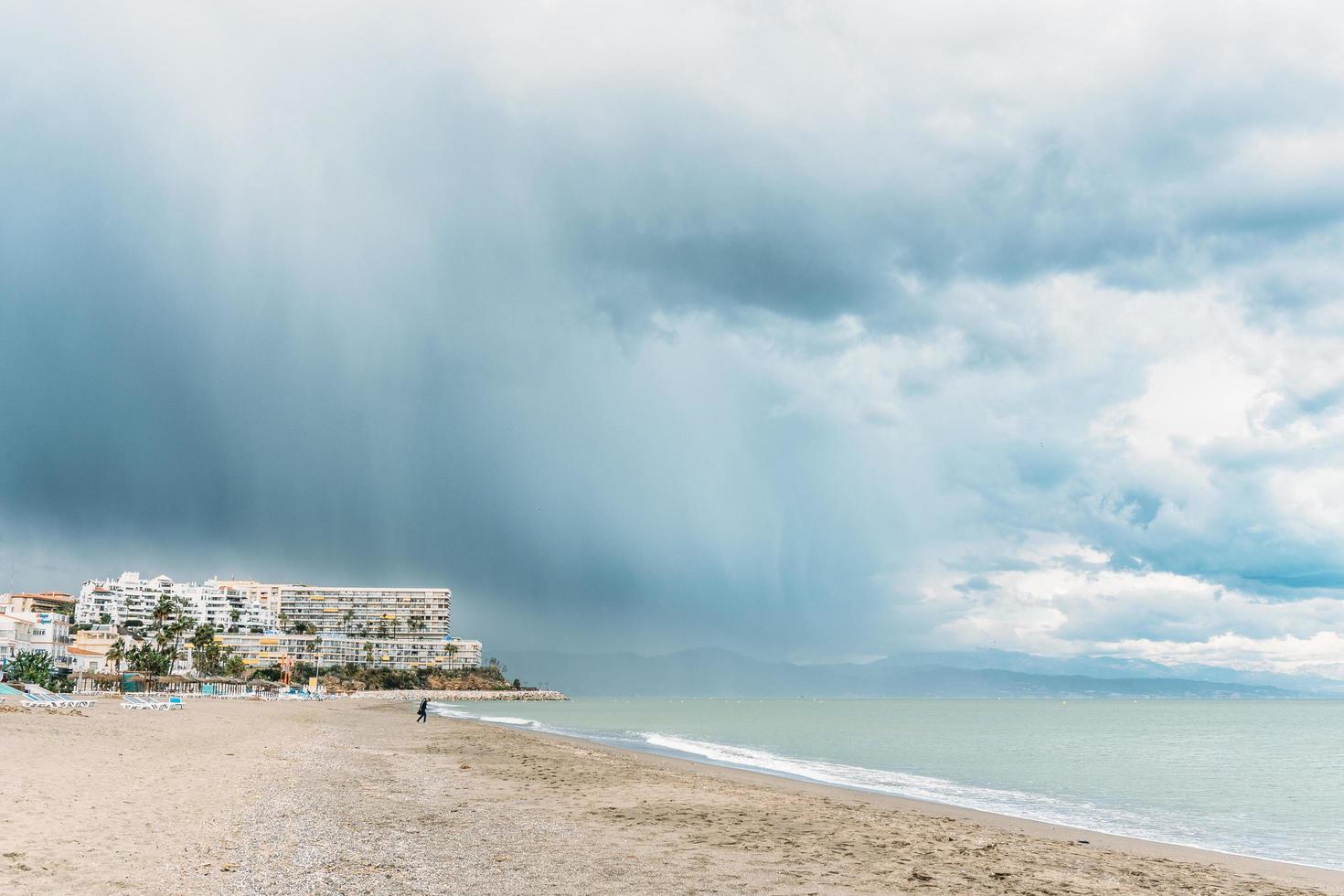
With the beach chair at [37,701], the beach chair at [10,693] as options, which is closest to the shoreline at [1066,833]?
the beach chair at [37,701]

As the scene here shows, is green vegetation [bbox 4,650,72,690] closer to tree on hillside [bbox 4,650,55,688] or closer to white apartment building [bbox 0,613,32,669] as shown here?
tree on hillside [bbox 4,650,55,688]

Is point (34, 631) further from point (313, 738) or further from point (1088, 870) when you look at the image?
point (1088, 870)

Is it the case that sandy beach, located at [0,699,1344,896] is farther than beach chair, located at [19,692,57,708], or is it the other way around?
beach chair, located at [19,692,57,708]

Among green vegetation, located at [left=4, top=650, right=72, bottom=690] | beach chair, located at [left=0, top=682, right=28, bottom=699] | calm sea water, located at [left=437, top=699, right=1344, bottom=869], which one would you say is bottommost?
green vegetation, located at [left=4, top=650, right=72, bottom=690]

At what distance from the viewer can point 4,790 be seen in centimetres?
1766

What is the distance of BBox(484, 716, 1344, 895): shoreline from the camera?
17953mm

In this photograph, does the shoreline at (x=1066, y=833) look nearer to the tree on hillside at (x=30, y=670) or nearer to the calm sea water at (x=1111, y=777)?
the calm sea water at (x=1111, y=777)

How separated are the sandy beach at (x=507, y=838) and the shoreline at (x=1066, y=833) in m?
0.14

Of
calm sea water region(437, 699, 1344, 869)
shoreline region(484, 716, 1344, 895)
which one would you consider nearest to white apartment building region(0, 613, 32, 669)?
calm sea water region(437, 699, 1344, 869)

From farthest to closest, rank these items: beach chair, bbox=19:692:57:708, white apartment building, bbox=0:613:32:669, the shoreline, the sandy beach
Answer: white apartment building, bbox=0:613:32:669 < beach chair, bbox=19:692:57:708 < the shoreline < the sandy beach

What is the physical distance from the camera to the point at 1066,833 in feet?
73.9

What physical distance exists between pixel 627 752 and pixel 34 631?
140788 mm

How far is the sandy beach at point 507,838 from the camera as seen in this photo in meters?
12.8

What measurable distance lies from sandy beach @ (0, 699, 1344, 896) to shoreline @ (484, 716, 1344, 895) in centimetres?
14
